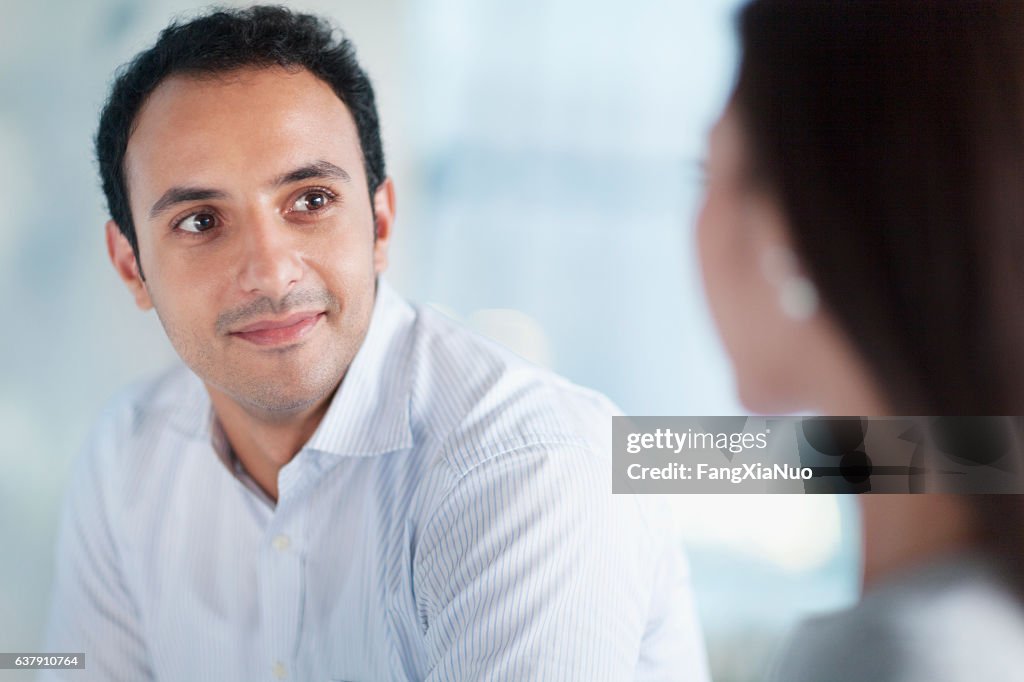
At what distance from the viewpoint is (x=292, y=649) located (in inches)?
47.9

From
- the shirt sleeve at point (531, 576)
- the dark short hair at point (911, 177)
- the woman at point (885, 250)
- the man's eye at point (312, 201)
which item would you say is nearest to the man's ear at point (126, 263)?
the man's eye at point (312, 201)

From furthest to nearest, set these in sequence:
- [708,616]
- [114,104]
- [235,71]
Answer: [708,616] < [114,104] < [235,71]

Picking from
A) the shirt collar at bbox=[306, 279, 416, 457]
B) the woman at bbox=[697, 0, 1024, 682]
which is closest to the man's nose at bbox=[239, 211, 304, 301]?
the shirt collar at bbox=[306, 279, 416, 457]

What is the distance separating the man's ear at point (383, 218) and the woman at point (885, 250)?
1.66 ft

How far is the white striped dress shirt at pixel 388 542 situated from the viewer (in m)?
1.01

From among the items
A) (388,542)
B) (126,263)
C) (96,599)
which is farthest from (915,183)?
(96,599)

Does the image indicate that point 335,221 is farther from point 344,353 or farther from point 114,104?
point 114,104

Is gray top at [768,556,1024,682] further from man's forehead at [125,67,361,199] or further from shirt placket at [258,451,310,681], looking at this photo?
man's forehead at [125,67,361,199]

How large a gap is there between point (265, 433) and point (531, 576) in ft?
1.67

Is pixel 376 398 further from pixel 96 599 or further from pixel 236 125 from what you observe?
pixel 96 599

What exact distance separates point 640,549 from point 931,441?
1.70 feet

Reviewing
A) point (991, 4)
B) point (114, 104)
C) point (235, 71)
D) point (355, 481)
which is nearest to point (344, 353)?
point (355, 481)

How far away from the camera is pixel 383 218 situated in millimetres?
1348

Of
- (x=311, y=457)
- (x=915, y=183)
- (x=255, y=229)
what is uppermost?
(x=915, y=183)
